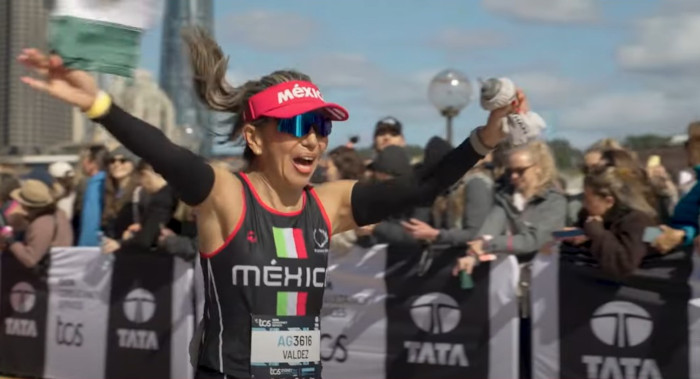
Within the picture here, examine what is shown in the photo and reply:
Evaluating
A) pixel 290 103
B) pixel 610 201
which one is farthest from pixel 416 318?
pixel 290 103

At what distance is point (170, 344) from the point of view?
9.36m

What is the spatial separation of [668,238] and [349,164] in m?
2.67

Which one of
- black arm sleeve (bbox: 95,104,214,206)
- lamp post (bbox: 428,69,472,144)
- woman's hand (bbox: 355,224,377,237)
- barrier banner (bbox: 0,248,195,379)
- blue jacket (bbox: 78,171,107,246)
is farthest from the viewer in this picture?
lamp post (bbox: 428,69,472,144)

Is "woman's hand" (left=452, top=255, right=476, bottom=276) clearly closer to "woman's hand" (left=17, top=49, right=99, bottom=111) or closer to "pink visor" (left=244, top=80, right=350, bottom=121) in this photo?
"pink visor" (left=244, top=80, right=350, bottom=121)

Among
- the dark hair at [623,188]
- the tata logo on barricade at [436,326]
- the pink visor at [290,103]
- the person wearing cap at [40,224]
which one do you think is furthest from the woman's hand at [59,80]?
the person wearing cap at [40,224]

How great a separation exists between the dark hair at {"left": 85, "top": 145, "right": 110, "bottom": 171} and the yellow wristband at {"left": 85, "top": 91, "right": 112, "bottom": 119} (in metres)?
6.79

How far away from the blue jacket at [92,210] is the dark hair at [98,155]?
0.13 m

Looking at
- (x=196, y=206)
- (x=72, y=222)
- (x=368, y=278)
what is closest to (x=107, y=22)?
(x=196, y=206)

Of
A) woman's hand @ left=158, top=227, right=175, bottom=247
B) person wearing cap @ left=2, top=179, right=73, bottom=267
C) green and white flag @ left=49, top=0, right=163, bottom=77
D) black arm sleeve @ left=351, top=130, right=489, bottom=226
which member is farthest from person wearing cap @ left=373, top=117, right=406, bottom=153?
green and white flag @ left=49, top=0, right=163, bottom=77

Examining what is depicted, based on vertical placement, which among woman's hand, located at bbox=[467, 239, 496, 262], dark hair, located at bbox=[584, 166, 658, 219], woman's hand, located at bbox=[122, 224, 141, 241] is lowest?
woman's hand, located at bbox=[467, 239, 496, 262]

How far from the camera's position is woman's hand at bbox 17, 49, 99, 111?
11.0ft

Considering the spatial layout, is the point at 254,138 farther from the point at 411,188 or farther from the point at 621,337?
the point at 621,337

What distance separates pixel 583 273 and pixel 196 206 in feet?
13.1

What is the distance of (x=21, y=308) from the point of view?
1073 cm
